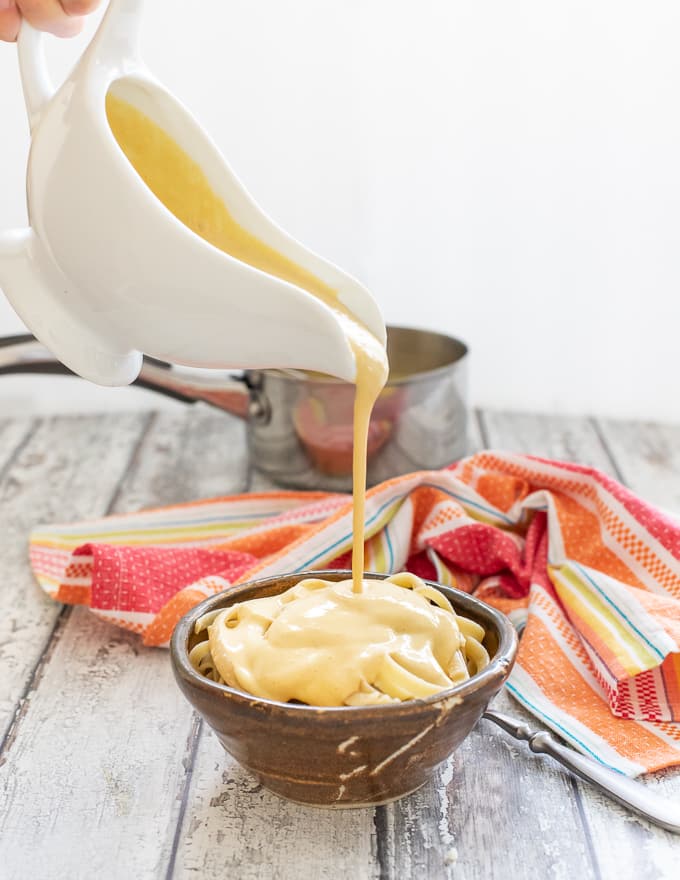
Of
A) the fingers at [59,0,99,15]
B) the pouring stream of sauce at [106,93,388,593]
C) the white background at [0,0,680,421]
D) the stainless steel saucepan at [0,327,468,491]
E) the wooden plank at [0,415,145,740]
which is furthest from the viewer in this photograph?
the white background at [0,0,680,421]

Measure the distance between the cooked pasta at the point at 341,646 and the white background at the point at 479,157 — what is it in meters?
1.22

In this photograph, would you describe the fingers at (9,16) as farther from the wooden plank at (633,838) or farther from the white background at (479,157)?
the white background at (479,157)

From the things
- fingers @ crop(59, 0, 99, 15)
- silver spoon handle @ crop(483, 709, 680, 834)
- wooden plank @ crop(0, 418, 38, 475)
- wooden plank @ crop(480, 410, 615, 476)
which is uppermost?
fingers @ crop(59, 0, 99, 15)

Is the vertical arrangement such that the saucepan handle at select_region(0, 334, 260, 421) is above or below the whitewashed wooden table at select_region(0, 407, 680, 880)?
below

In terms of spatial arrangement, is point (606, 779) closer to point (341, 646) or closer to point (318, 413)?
point (341, 646)

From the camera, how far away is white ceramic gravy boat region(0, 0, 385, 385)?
844mm

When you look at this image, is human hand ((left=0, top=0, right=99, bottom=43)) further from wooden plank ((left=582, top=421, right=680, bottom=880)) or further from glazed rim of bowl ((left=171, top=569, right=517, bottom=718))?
wooden plank ((left=582, top=421, right=680, bottom=880))

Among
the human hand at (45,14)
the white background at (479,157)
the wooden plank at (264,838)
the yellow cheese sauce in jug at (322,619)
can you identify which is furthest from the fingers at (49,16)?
the white background at (479,157)

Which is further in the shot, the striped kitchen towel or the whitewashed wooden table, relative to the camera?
the striped kitchen towel

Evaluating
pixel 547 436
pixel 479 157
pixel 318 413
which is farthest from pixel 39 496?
pixel 479 157

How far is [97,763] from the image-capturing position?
39.3 inches

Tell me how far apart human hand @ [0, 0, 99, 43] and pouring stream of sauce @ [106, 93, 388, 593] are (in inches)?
6.8

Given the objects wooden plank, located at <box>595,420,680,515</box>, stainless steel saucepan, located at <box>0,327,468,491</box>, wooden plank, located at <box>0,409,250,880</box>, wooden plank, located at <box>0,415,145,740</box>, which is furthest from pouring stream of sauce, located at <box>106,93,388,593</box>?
wooden plank, located at <box>595,420,680,515</box>

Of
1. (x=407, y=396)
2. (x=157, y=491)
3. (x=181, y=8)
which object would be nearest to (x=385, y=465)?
(x=407, y=396)
